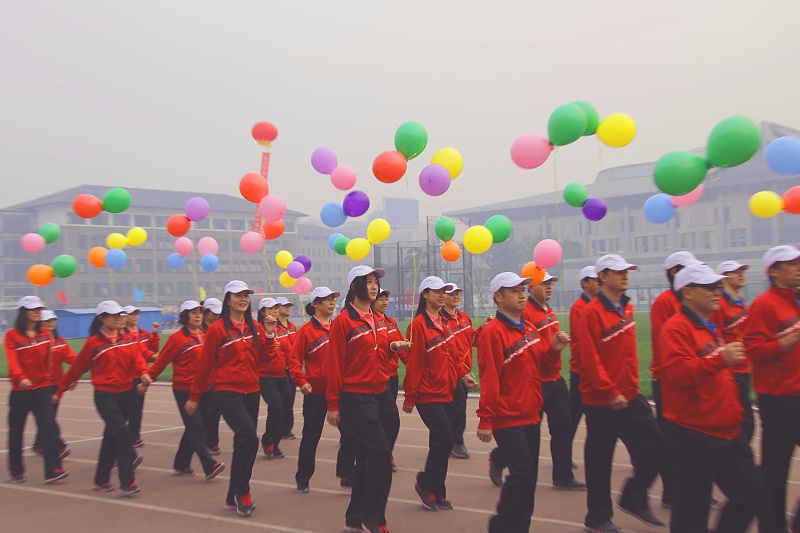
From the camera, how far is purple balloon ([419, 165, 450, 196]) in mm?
12617

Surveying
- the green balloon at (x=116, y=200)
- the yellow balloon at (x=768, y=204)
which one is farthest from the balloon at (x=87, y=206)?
the yellow balloon at (x=768, y=204)

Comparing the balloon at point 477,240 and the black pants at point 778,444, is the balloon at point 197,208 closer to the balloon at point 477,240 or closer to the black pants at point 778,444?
the balloon at point 477,240

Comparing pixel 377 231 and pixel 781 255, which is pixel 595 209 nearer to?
pixel 377 231

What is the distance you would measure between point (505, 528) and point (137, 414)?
5.60 metres

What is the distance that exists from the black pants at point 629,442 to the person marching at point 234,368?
2873mm

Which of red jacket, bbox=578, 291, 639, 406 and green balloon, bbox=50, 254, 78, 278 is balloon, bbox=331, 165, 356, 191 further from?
red jacket, bbox=578, 291, 639, 406

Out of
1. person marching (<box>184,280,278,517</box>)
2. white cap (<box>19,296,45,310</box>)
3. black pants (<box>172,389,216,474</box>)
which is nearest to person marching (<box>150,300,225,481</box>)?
black pants (<box>172,389,216,474</box>)

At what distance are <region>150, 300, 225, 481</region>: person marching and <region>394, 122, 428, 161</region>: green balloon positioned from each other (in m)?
4.47

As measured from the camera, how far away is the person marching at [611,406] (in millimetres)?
5895

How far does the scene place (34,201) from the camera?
264 feet

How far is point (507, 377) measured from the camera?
545cm

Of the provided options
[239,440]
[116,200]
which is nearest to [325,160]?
[116,200]

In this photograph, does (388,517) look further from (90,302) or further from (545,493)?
(90,302)

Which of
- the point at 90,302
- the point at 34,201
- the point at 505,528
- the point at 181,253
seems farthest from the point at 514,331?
the point at 34,201
